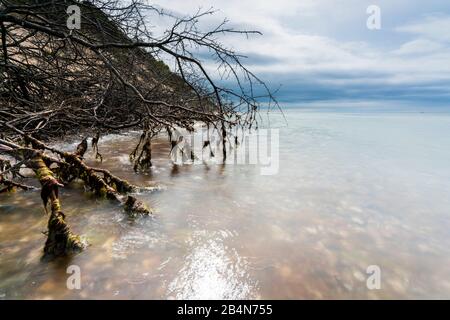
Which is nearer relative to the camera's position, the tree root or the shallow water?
the shallow water

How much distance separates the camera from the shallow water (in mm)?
2676

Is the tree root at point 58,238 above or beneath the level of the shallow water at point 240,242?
above

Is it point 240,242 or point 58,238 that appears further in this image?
point 240,242

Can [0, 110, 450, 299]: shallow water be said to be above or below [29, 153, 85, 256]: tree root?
below

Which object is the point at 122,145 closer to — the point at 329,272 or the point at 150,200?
the point at 150,200

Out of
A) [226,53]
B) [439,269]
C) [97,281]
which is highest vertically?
[226,53]

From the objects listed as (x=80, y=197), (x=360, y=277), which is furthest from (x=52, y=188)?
(x=360, y=277)

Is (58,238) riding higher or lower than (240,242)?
higher

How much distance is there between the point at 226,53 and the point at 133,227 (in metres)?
2.63

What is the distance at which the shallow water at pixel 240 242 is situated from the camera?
2.68m

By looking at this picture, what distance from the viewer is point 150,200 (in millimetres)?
4715

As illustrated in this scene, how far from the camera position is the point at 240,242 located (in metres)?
3.48

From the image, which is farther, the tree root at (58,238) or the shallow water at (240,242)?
the tree root at (58,238)
